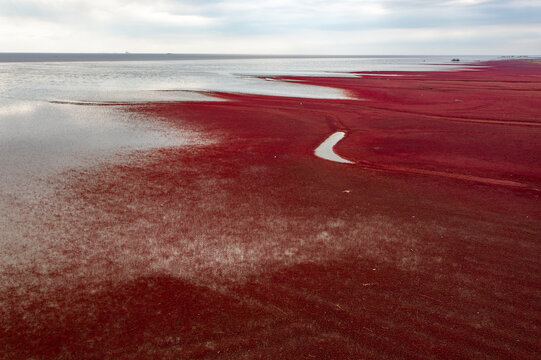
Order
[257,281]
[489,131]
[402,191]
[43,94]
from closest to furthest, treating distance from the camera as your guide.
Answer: [257,281], [402,191], [489,131], [43,94]

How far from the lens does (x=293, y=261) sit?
6988mm

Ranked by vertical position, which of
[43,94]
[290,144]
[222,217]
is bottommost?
[222,217]

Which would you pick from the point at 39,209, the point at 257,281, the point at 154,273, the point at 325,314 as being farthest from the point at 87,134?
the point at 325,314

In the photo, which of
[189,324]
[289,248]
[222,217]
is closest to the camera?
[189,324]

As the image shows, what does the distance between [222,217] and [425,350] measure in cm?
532

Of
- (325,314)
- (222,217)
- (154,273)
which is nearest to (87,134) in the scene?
(222,217)

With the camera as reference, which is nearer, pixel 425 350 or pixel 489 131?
pixel 425 350

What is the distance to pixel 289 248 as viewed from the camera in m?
7.49

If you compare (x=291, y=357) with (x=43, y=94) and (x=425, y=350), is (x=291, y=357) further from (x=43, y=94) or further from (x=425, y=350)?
(x=43, y=94)

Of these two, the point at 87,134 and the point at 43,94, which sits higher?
the point at 43,94

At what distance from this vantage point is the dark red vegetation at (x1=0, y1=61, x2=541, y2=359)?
5.04m

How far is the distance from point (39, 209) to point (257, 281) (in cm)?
612

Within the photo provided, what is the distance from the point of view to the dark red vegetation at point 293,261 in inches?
198

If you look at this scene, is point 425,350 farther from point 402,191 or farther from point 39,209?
point 39,209
